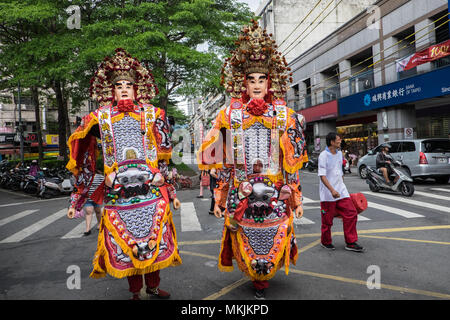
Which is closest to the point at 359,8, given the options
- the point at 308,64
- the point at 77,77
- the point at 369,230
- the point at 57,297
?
the point at 308,64

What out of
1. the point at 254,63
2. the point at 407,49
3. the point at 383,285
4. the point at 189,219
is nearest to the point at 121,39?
the point at 189,219

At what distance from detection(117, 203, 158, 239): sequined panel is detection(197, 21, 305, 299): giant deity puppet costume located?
2.36ft

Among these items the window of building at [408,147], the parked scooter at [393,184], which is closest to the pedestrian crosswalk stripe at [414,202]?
the parked scooter at [393,184]

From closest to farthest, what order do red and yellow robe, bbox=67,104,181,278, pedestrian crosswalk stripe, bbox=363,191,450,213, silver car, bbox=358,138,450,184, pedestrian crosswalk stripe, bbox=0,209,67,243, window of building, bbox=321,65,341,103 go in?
red and yellow robe, bbox=67,104,181,278 < pedestrian crosswalk stripe, bbox=0,209,67,243 < pedestrian crosswalk stripe, bbox=363,191,450,213 < silver car, bbox=358,138,450,184 < window of building, bbox=321,65,341,103

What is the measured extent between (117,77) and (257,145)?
168 centimetres

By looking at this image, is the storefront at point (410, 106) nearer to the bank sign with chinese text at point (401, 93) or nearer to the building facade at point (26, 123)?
the bank sign with chinese text at point (401, 93)

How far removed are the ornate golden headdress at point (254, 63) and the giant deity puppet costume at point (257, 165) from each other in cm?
1

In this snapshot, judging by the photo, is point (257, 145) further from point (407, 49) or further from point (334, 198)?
point (407, 49)

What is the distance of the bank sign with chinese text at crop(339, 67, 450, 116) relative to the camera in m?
14.4

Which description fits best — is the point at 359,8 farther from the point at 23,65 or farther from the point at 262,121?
the point at 262,121

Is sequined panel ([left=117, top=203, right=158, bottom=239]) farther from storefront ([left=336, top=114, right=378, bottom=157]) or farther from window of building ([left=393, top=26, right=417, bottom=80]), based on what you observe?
storefront ([left=336, top=114, right=378, bottom=157])

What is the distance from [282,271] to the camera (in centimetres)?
405

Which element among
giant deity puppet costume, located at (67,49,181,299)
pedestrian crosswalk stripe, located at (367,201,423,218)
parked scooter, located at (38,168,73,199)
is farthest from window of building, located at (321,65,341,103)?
giant deity puppet costume, located at (67,49,181,299)

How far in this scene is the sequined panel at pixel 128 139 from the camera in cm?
315
